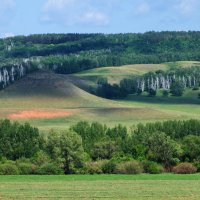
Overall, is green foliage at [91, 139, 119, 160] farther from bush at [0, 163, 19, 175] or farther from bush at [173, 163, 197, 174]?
bush at [0, 163, 19, 175]

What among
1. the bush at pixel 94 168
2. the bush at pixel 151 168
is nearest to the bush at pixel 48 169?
the bush at pixel 94 168

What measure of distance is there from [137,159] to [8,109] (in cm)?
8915

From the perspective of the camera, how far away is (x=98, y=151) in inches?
4456

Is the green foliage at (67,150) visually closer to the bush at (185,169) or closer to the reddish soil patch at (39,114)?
the bush at (185,169)

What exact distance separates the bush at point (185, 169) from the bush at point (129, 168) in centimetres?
449

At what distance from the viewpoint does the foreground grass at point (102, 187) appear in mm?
65688

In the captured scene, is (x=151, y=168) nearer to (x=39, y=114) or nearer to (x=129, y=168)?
(x=129, y=168)

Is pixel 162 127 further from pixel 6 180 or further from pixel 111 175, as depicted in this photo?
pixel 6 180

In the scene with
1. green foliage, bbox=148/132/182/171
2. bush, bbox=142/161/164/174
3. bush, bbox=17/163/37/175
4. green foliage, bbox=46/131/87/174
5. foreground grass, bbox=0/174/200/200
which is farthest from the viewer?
green foliage, bbox=148/132/182/171

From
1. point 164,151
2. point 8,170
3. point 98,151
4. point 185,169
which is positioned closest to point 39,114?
point 98,151

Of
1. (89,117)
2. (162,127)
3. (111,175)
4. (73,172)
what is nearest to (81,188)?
(111,175)

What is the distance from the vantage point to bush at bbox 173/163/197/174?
9919cm

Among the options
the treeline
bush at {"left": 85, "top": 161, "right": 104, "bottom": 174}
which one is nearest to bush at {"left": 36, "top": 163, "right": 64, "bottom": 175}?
the treeline

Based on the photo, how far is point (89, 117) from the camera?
18475 centimetres
